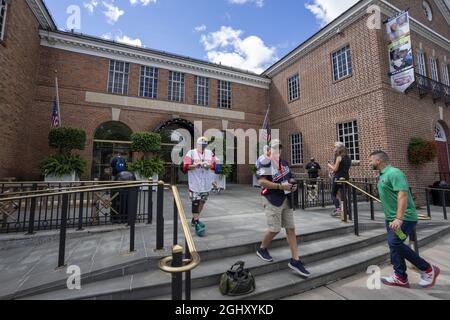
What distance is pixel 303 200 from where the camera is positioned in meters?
7.31

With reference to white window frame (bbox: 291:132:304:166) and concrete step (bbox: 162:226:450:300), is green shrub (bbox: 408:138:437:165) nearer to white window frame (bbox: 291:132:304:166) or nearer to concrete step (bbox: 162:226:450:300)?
white window frame (bbox: 291:132:304:166)

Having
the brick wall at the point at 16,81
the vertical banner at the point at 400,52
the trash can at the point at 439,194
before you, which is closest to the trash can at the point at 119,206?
the brick wall at the point at 16,81

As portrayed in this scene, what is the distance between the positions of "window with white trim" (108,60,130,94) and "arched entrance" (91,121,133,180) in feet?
6.55

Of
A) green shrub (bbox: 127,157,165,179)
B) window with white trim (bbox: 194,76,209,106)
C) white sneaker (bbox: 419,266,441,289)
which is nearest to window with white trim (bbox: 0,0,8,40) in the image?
green shrub (bbox: 127,157,165,179)

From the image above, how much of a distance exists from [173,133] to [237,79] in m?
6.43

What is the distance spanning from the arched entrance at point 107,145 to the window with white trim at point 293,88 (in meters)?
10.8

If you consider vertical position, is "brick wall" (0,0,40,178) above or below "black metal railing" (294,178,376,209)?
above

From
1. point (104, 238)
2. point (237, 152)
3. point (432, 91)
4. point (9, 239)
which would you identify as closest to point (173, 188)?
point (104, 238)

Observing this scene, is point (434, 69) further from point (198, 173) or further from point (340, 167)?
point (198, 173)

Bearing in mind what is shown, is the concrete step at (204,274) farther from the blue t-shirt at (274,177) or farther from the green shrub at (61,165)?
the green shrub at (61,165)

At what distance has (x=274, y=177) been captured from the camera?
10.9 feet

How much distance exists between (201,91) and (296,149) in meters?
7.61

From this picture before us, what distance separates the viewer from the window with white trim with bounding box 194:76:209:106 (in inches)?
593
